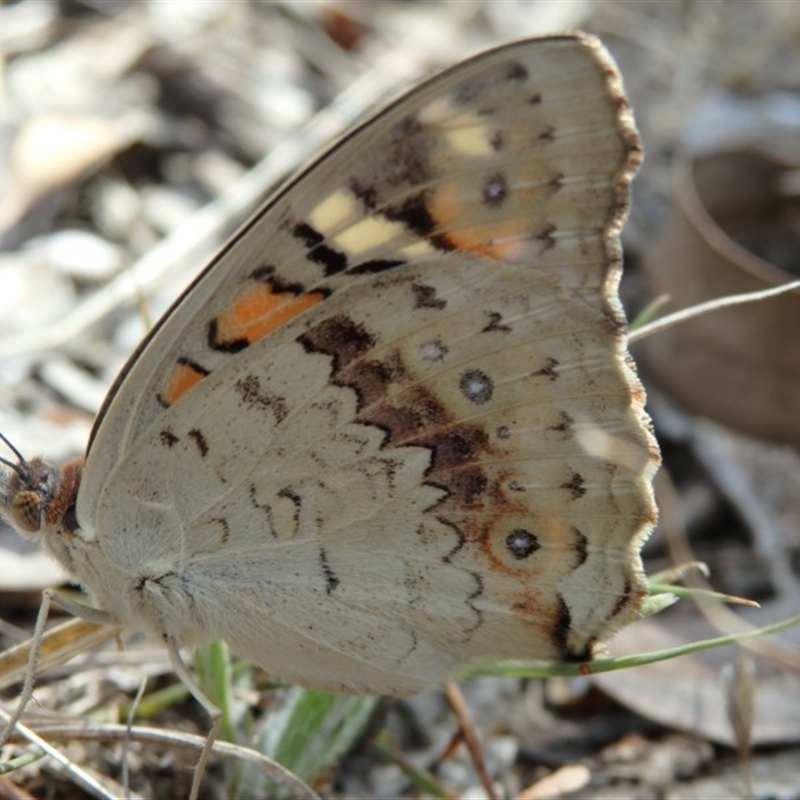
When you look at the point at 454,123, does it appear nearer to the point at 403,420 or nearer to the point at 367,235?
the point at 367,235

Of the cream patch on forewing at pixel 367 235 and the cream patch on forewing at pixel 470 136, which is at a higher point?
the cream patch on forewing at pixel 470 136

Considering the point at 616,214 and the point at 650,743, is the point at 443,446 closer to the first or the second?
the point at 616,214

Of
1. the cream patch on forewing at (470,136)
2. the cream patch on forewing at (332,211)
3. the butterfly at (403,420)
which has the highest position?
the cream patch on forewing at (470,136)

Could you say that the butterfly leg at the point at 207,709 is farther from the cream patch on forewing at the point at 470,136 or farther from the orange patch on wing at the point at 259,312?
the cream patch on forewing at the point at 470,136

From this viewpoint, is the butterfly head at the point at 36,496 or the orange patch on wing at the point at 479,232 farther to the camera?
the butterfly head at the point at 36,496

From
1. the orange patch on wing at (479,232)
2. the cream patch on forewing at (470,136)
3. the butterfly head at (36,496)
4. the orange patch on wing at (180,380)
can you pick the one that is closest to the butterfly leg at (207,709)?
the butterfly head at (36,496)

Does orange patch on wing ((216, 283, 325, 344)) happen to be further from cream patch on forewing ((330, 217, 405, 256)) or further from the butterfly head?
the butterfly head
